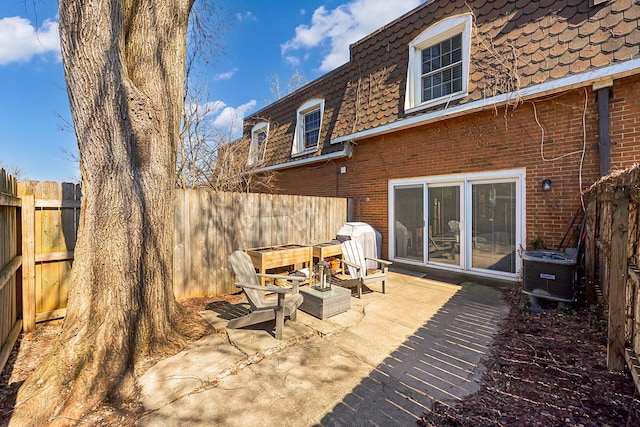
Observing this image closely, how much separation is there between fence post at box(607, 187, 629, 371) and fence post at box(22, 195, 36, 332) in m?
6.35

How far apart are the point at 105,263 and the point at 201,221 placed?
7.47ft

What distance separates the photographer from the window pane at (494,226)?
5.32 m

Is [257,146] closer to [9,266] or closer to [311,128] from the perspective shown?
[311,128]

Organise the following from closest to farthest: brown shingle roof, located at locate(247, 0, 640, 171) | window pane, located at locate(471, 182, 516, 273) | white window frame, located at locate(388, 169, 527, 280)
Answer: brown shingle roof, located at locate(247, 0, 640, 171) → white window frame, located at locate(388, 169, 527, 280) → window pane, located at locate(471, 182, 516, 273)

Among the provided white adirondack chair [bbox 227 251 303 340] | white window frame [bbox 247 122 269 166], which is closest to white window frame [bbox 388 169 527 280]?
white adirondack chair [bbox 227 251 303 340]

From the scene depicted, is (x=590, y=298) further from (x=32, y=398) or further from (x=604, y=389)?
(x=32, y=398)

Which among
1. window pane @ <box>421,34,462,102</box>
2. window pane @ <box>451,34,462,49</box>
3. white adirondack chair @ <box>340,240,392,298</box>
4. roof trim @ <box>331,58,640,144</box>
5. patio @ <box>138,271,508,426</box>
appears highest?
window pane @ <box>451,34,462,49</box>

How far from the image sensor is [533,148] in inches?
197

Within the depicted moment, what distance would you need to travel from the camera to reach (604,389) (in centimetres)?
228

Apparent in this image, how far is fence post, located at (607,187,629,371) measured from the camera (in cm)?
242

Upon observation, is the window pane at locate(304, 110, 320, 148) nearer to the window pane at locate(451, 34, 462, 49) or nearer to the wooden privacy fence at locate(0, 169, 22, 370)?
the window pane at locate(451, 34, 462, 49)

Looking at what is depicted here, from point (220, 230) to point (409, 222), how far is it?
4407mm

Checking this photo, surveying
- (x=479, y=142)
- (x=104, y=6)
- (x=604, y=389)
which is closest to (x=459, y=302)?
(x=604, y=389)

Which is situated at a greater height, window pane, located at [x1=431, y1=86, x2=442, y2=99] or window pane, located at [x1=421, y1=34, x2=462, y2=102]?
window pane, located at [x1=421, y1=34, x2=462, y2=102]
